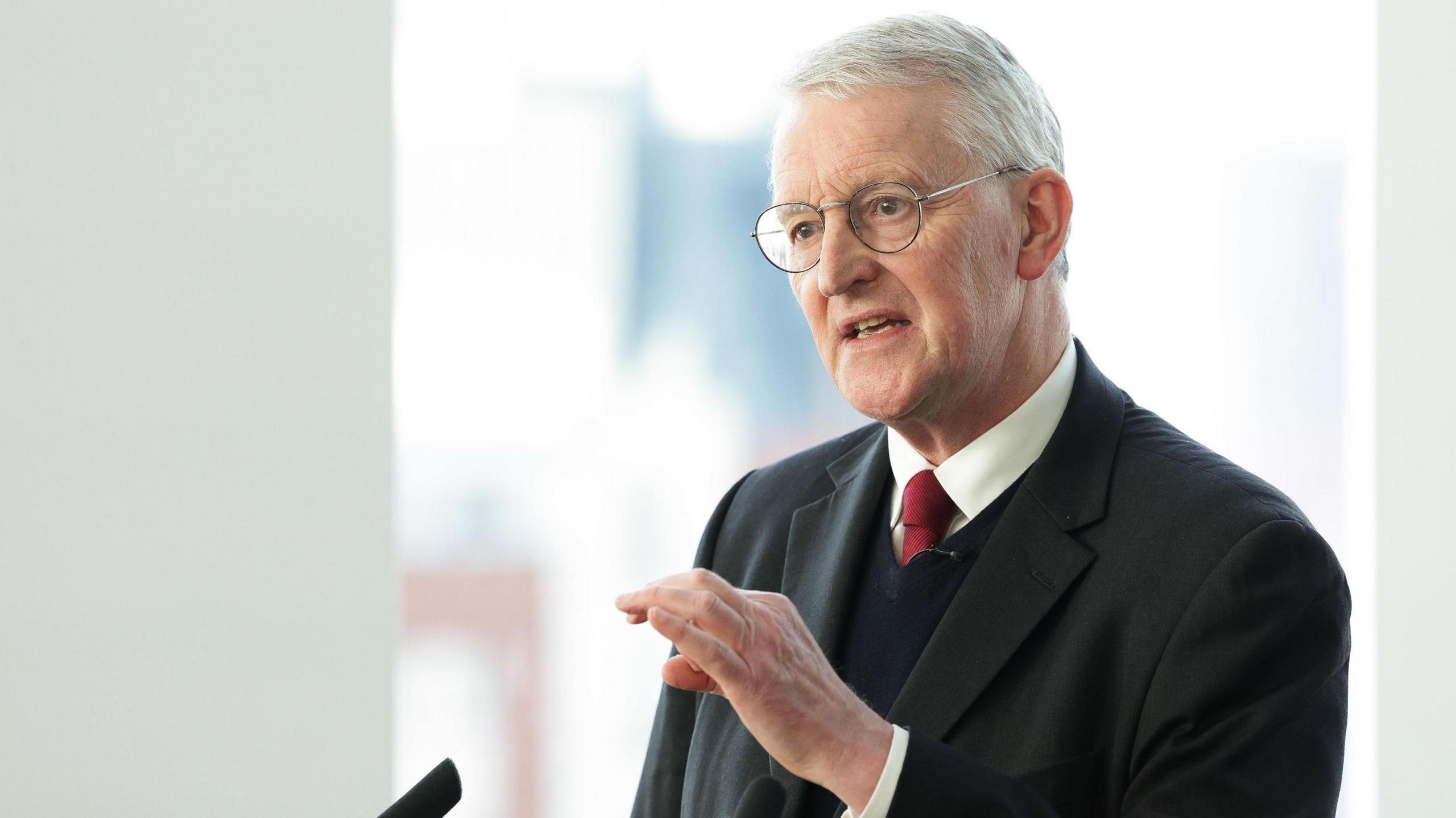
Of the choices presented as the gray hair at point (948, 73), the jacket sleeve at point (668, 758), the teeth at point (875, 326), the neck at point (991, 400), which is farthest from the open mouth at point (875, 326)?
the jacket sleeve at point (668, 758)

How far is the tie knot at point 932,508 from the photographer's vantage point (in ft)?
4.88

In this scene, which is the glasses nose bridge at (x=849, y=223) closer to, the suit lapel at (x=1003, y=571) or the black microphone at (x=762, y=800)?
the suit lapel at (x=1003, y=571)

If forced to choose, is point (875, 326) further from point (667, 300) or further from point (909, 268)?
point (667, 300)

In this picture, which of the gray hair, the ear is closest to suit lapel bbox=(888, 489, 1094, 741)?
the ear

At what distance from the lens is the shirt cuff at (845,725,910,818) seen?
1080mm

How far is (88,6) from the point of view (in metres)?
2.44

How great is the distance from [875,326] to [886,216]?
4.8 inches

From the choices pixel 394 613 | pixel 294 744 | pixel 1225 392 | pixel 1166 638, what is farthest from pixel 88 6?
pixel 1225 392

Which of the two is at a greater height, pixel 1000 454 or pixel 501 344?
pixel 501 344

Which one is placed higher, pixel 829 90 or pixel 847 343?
pixel 829 90

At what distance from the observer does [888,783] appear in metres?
1.08

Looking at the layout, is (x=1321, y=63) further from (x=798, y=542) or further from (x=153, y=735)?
(x=153, y=735)

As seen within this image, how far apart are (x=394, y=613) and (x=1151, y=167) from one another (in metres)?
2.18

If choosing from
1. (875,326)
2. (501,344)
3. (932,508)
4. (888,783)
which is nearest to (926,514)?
(932,508)
